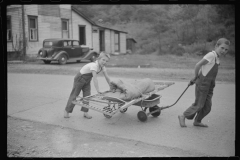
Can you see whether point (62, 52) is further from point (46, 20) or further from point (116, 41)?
point (116, 41)

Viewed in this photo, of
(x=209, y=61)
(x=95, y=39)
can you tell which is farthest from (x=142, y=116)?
(x=95, y=39)

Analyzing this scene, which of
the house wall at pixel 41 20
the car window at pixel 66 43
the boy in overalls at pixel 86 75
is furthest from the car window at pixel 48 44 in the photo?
the boy in overalls at pixel 86 75

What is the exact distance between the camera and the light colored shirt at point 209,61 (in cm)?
411

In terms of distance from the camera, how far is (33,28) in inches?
844

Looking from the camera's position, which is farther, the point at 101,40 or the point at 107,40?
the point at 107,40

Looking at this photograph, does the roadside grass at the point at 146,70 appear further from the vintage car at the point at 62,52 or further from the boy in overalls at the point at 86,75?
the boy in overalls at the point at 86,75

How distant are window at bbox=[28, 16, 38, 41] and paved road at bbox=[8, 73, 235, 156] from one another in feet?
48.2

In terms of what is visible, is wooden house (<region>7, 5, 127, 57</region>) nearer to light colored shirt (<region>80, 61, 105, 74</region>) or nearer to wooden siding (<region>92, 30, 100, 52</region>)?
wooden siding (<region>92, 30, 100, 52</region>)

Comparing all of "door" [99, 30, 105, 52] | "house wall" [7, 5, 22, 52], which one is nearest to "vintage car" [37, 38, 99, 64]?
"house wall" [7, 5, 22, 52]

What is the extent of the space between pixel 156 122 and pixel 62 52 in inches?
553

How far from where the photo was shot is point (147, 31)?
101ft

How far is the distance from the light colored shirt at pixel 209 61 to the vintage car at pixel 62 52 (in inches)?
572

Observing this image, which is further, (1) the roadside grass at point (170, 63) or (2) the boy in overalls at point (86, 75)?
(1) the roadside grass at point (170, 63)

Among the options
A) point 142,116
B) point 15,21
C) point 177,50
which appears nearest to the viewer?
point 142,116
